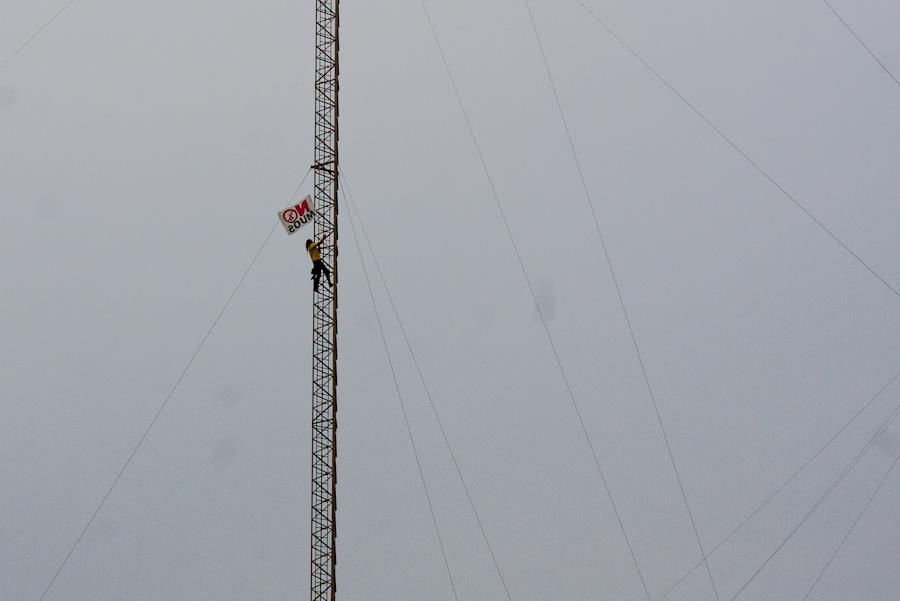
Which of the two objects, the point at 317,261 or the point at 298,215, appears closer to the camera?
the point at 298,215

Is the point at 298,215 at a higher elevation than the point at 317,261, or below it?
higher

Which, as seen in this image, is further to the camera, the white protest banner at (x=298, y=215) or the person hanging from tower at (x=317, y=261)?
the person hanging from tower at (x=317, y=261)

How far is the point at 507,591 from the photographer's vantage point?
42.8 meters

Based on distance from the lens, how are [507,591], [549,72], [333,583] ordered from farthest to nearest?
[549,72]
[507,591]
[333,583]

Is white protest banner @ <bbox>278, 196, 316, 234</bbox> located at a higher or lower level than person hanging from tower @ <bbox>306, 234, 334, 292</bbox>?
higher

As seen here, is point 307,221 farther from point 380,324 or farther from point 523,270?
point 523,270

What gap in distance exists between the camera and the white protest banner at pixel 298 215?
112 feet

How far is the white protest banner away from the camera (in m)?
34.2

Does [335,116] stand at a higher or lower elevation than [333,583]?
higher

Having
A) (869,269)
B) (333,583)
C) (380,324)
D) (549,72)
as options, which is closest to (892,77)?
(869,269)

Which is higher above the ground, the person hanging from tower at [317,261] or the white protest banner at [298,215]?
the white protest banner at [298,215]

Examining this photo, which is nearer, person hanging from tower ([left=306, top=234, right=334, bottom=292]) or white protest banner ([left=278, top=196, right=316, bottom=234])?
white protest banner ([left=278, top=196, right=316, bottom=234])

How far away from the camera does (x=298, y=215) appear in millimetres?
34312

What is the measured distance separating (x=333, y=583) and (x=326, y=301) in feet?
27.7
